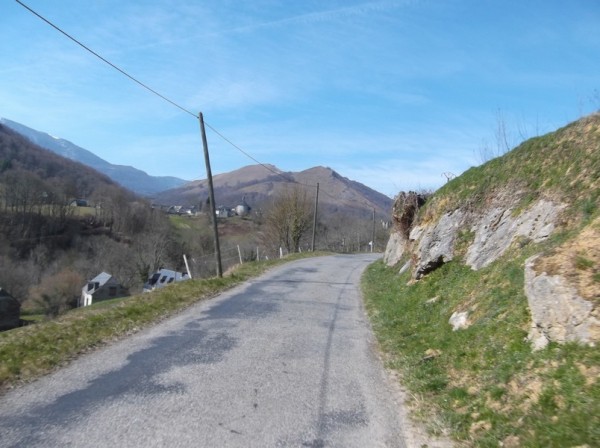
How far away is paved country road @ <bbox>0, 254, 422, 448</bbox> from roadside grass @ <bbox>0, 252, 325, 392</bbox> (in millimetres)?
350

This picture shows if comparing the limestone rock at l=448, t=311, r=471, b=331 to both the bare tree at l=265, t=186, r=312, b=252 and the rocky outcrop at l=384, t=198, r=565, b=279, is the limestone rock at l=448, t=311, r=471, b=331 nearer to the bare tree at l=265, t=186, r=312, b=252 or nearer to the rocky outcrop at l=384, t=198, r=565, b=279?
the rocky outcrop at l=384, t=198, r=565, b=279

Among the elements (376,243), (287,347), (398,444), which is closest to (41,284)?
(376,243)

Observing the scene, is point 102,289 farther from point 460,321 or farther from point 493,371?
point 493,371

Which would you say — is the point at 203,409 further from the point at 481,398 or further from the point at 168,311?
the point at 168,311

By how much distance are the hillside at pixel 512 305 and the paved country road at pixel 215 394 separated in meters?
0.79

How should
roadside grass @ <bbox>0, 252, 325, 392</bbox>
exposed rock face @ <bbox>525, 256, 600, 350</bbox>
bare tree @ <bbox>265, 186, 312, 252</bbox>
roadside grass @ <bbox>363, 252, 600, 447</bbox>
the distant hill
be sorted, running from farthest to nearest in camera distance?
the distant hill
bare tree @ <bbox>265, 186, 312, 252</bbox>
roadside grass @ <bbox>0, 252, 325, 392</bbox>
exposed rock face @ <bbox>525, 256, 600, 350</bbox>
roadside grass @ <bbox>363, 252, 600, 447</bbox>

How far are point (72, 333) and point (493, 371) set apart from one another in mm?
6477

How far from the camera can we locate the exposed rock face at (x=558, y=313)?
493 centimetres

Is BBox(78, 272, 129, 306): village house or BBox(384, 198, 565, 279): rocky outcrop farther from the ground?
BBox(384, 198, 565, 279): rocky outcrop

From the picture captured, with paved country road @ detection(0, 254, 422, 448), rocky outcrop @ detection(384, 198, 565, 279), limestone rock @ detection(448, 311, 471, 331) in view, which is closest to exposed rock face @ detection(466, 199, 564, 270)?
rocky outcrop @ detection(384, 198, 565, 279)

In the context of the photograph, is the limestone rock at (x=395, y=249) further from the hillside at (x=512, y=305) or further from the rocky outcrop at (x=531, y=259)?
the hillside at (x=512, y=305)

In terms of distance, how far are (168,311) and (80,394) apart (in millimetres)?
5532

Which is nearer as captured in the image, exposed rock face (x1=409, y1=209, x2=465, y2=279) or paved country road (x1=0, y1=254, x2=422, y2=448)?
paved country road (x1=0, y1=254, x2=422, y2=448)

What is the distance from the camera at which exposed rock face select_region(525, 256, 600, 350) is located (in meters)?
4.93
